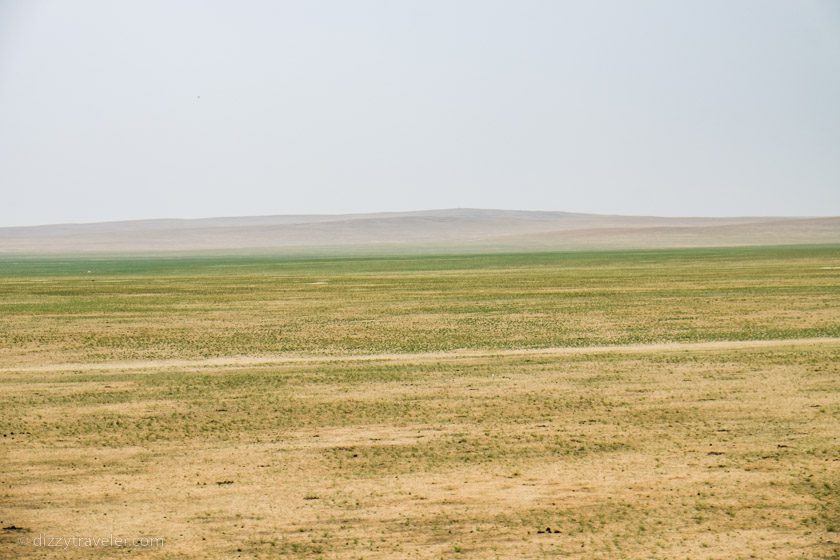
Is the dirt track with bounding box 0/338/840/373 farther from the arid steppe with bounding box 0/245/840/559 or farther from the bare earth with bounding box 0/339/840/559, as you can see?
the bare earth with bounding box 0/339/840/559

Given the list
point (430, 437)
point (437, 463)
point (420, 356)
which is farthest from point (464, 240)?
point (437, 463)

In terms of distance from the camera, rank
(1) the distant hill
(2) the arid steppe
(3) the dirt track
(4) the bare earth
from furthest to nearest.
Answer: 1. (1) the distant hill
2. (3) the dirt track
3. (2) the arid steppe
4. (4) the bare earth

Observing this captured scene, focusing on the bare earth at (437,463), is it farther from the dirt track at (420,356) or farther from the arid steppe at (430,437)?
the dirt track at (420,356)

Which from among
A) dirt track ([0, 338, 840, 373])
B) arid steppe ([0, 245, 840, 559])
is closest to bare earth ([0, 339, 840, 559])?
arid steppe ([0, 245, 840, 559])

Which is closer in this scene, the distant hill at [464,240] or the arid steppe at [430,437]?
the arid steppe at [430,437]

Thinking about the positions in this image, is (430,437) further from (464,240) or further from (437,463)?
(464,240)

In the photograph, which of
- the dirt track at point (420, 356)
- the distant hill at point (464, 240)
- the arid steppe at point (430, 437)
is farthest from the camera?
the distant hill at point (464, 240)

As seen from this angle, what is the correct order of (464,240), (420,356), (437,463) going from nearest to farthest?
(437,463) → (420,356) → (464,240)

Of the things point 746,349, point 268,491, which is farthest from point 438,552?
point 746,349

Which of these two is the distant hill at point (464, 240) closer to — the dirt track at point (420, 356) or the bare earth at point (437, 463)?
the dirt track at point (420, 356)

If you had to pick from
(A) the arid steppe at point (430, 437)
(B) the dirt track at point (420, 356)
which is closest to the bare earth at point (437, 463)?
(A) the arid steppe at point (430, 437)

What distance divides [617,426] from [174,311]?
23.5 m

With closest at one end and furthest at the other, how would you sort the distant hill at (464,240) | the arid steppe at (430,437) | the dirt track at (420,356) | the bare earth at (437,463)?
1. the bare earth at (437,463)
2. the arid steppe at (430,437)
3. the dirt track at (420,356)
4. the distant hill at (464,240)

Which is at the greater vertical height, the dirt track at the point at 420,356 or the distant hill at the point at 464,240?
the dirt track at the point at 420,356
